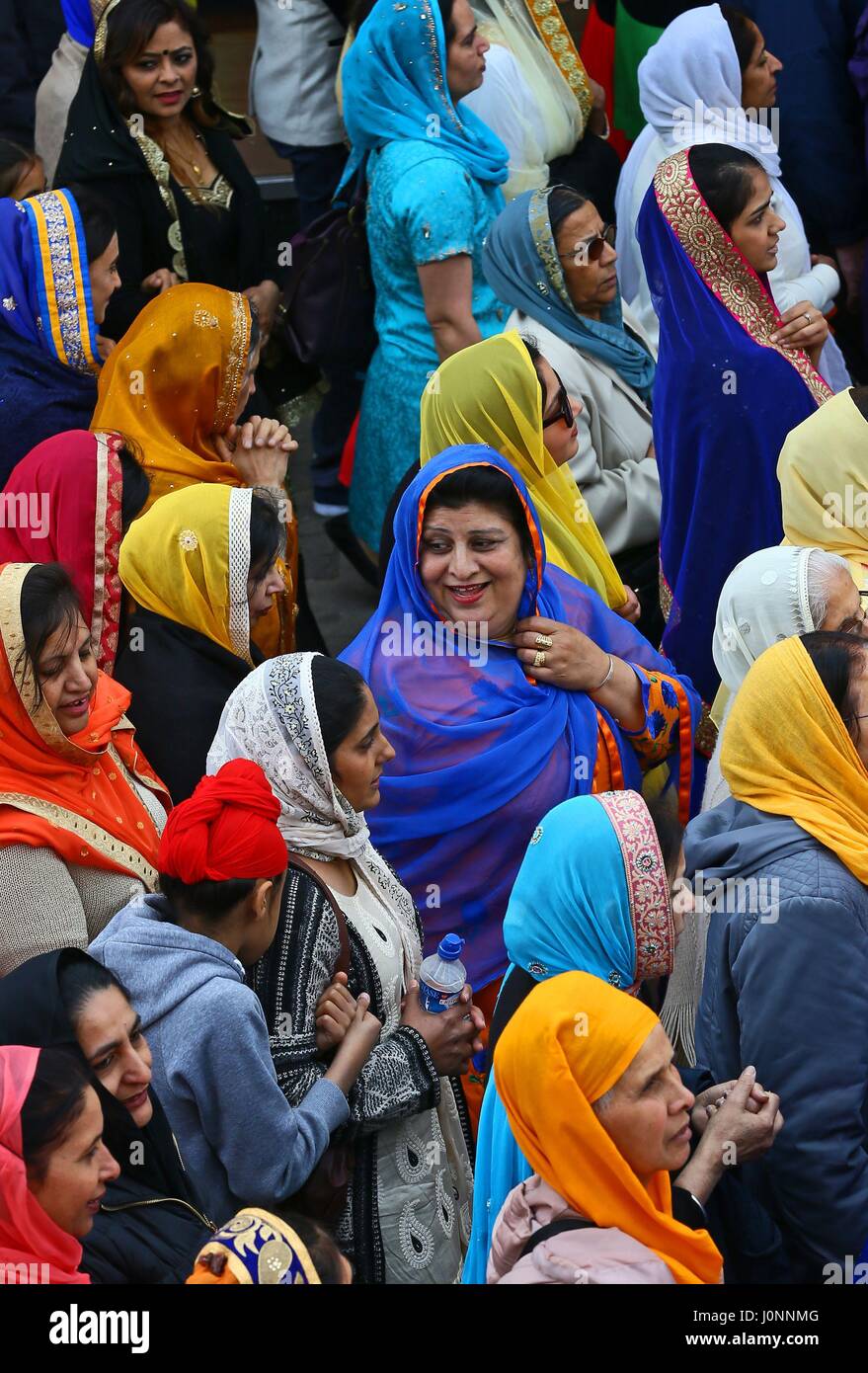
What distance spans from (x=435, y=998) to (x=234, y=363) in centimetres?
206

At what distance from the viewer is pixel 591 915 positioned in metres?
2.55

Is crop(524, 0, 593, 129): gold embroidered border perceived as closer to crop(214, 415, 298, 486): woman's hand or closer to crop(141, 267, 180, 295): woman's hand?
crop(141, 267, 180, 295): woman's hand

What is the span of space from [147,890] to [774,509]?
204cm

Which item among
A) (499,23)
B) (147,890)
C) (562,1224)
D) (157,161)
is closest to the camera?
(562,1224)

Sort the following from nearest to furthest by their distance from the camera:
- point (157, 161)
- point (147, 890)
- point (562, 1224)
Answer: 1. point (562, 1224)
2. point (147, 890)
3. point (157, 161)

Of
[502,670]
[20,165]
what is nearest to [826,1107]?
[502,670]

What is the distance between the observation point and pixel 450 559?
3.41m

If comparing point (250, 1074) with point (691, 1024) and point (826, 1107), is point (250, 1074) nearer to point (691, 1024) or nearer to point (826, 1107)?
point (826, 1107)

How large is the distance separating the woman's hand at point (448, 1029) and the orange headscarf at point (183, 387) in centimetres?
147

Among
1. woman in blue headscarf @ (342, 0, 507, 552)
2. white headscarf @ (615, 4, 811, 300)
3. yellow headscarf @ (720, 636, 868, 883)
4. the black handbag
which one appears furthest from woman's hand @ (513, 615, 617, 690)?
white headscarf @ (615, 4, 811, 300)

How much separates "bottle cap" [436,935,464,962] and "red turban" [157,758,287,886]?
0.34 m

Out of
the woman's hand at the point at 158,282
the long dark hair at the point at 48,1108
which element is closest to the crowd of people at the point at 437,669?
the long dark hair at the point at 48,1108
